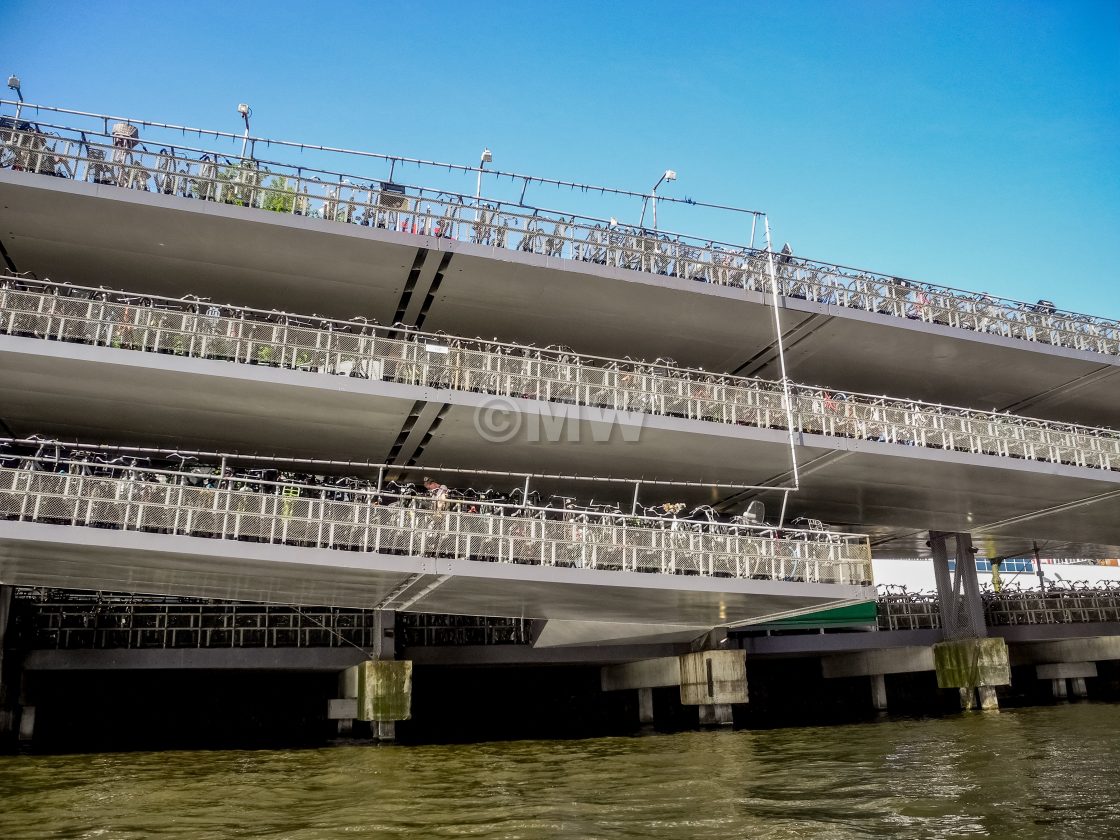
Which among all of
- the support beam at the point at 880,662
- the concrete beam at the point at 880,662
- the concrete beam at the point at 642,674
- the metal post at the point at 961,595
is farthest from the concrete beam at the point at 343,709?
the metal post at the point at 961,595

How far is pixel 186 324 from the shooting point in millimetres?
16141

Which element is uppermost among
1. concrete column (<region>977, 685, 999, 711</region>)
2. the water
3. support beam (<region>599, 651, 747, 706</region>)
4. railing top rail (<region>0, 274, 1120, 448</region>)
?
railing top rail (<region>0, 274, 1120, 448</region>)

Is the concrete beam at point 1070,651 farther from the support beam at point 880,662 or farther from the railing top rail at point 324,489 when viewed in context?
the railing top rail at point 324,489

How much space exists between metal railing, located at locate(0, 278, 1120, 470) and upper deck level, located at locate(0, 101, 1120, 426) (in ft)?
2.56

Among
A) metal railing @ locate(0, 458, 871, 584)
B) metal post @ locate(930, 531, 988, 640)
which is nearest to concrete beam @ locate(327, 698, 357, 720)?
metal railing @ locate(0, 458, 871, 584)

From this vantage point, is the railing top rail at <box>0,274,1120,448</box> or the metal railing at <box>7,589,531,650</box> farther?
the metal railing at <box>7,589,531,650</box>

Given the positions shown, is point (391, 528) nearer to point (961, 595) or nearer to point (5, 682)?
point (5, 682)

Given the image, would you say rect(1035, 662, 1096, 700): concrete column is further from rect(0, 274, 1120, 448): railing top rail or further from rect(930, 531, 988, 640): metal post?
rect(0, 274, 1120, 448): railing top rail

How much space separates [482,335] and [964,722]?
14.7m

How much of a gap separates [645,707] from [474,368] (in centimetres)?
1501

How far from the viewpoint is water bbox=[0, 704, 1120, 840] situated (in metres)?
8.89

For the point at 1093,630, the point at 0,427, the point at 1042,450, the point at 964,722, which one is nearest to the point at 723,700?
the point at 964,722

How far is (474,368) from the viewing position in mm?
17422

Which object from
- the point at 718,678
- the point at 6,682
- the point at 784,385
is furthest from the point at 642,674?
the point at 6,682
